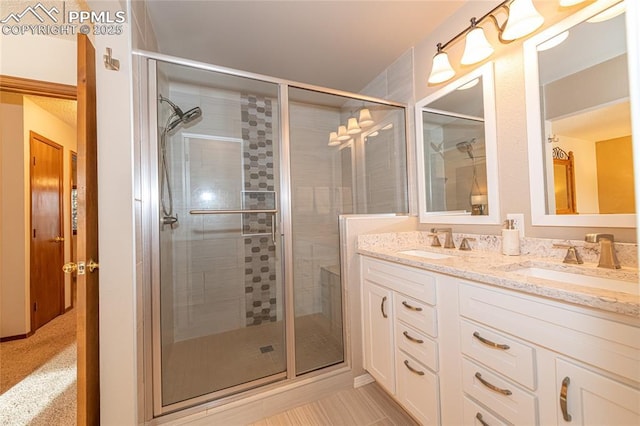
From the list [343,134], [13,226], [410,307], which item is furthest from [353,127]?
[13,226]

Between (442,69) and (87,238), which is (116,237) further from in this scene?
(442,69)

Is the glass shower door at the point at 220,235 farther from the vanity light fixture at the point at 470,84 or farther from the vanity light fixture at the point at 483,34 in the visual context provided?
the vanity light fixture at the point at 470,84

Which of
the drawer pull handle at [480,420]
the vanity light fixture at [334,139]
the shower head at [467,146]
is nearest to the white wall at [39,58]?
the vanity light fixture at [334,139]

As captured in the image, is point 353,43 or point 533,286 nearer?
point 533,286

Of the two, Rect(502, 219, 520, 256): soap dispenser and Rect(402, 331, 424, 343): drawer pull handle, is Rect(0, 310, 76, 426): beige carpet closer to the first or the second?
Rect(402, 331, 424, 343): drawer pull handle

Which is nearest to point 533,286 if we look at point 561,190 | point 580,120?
point 561,190

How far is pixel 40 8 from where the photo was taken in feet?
4.62

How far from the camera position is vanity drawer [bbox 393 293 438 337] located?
121cm

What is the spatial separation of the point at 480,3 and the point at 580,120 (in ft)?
3.05

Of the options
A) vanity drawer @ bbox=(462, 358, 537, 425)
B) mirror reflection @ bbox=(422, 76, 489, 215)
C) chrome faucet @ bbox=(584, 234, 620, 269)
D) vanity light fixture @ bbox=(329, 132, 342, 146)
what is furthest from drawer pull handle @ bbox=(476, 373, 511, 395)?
vanity light fixture @ bbox=(329, 132, 342, 146)

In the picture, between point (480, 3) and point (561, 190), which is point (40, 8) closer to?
point (480, 3)

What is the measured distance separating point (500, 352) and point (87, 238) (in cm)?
175

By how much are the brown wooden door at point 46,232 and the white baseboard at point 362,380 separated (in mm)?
3145

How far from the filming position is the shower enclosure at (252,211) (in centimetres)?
163
